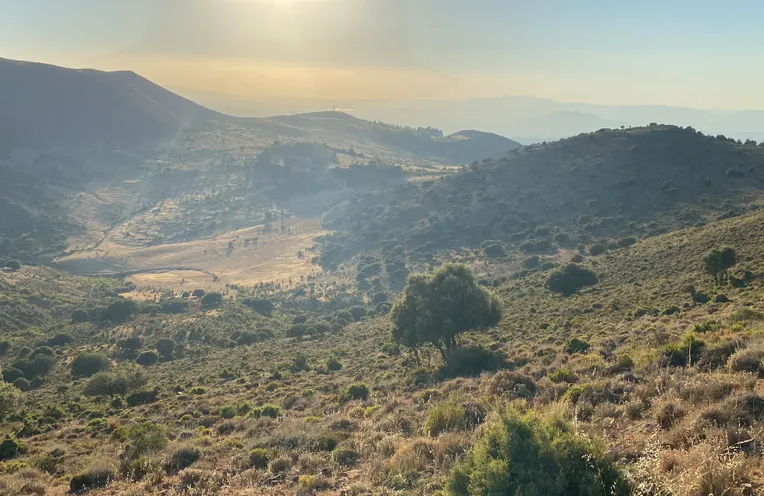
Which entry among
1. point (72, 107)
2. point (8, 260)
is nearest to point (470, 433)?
point (8, 260)

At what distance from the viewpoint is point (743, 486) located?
4684 millimetres

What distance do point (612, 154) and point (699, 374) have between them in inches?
3481

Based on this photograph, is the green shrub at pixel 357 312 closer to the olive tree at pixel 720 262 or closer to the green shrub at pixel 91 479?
the olive tree at pixel 720 262

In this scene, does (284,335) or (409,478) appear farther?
(284,335)

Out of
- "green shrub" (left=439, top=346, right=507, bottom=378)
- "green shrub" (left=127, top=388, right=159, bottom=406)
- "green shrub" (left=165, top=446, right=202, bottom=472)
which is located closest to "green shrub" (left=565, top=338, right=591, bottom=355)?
"green shrub" (left=439, top=346, right=507, bottom=378)

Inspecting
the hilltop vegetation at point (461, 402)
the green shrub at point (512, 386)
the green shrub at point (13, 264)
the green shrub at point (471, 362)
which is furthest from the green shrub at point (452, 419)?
the green shrub at point (13, 264)

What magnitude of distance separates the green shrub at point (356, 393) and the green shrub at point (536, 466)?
13.8 metres

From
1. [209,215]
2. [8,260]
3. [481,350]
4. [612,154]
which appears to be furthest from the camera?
[209,215]


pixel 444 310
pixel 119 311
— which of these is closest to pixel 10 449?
pixel 444 310

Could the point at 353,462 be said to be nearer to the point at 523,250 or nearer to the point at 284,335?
the point at 284,335

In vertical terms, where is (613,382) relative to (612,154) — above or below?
below

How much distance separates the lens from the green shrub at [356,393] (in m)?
19.6

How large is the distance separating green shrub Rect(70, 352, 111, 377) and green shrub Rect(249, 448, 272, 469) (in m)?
39.8

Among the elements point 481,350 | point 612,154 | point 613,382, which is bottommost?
point 481,350
